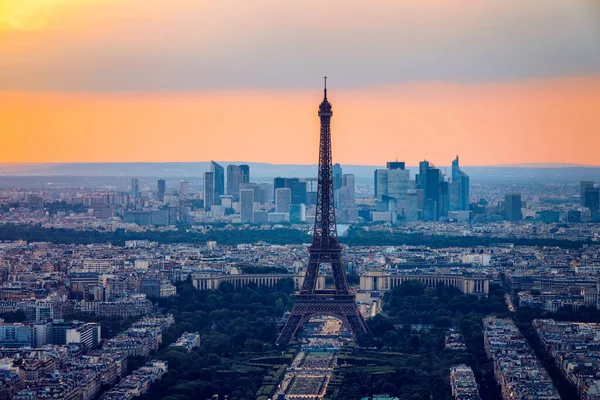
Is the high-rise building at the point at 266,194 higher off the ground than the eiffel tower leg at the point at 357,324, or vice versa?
the high-rise building at the point at 266,194

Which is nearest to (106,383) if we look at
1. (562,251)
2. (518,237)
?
(562,251)

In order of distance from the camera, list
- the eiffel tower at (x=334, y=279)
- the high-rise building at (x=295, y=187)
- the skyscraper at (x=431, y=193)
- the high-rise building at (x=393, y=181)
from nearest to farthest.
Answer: the eiffel tower at (x=334, y=279) < the skyscraper at (x=431, y=193) < the high-rise building at (x=295, y=187) < the high-rise building at (x=393, y=181)

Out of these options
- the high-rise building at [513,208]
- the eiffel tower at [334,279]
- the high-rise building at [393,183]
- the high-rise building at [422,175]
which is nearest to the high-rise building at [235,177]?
the high-rise building at [393,183]

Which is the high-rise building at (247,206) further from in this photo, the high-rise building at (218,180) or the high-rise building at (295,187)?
the high-rise building at (218,180)

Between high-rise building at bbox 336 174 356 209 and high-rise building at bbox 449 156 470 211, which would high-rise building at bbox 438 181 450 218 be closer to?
high-rise building at bbox 449 156 470 211

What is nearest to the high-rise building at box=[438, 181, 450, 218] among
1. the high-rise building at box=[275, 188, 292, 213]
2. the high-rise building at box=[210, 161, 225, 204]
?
the high-rise building at box=[275, 188, 292, 213]

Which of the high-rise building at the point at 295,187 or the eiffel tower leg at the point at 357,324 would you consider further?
the high-rise building at the point at 295,187

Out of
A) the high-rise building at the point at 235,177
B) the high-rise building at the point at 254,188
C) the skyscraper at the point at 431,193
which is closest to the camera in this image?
the skyscraper at the point at 431,193
